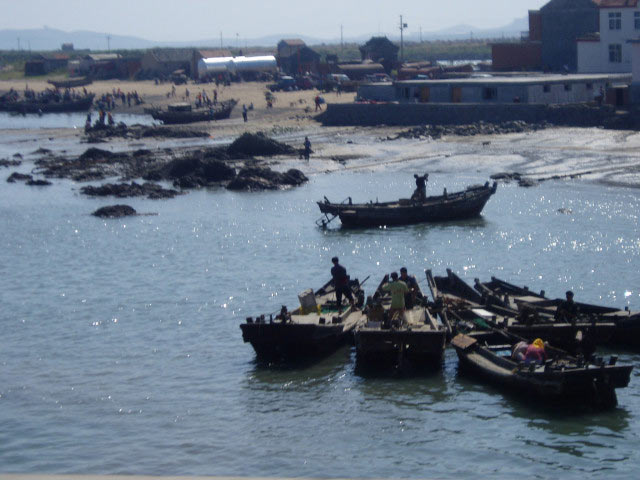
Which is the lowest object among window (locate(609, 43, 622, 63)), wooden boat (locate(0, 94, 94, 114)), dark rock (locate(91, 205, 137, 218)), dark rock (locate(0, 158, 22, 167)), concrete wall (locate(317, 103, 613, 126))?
dark rock (locate(91, 205, 137, 218))

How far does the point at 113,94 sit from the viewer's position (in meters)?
103

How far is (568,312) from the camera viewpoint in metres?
20.5

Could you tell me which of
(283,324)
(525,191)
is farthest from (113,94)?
(283,324)

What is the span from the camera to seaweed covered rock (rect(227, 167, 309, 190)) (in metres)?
47.0

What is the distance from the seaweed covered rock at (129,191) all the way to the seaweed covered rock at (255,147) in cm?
956

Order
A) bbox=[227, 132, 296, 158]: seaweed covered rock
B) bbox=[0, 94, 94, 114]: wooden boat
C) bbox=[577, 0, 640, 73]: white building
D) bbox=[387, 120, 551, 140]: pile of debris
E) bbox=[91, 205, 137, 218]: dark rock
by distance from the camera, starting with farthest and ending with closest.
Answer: bbox=[0, 94, 94, 114]: wooden boat, bbox=[577, 0, 640, 73]: white building, bbox=[387, 120, 551, 140]: pile of debris, bbox=[227, 132, 296, 158]: seaweed covered rock, bbox=[91, 205, 137, 218]: dark rock

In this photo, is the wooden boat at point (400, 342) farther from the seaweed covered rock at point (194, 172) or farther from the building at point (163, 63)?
the building at point (163, 63)

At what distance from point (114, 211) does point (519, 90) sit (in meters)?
30.4

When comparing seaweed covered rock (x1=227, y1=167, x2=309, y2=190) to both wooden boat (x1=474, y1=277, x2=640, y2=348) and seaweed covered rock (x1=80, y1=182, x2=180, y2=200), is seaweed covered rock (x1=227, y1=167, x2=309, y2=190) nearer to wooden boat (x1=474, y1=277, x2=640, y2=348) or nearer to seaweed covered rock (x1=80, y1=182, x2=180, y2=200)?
seaweed covered rock (x1=80, y1=182, x2=180, y2=200)

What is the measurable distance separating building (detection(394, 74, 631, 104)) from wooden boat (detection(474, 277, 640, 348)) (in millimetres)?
40276

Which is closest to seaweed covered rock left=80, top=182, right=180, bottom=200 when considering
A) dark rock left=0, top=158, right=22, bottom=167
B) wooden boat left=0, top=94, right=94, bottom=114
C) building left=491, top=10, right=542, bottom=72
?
dark rock left=0, top=158, right=22, bottom=167

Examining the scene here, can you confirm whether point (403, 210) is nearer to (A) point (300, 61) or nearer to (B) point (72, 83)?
(A) point (300, 61)

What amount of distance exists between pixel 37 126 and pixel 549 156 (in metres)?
50.0

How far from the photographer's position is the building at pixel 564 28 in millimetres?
78938
